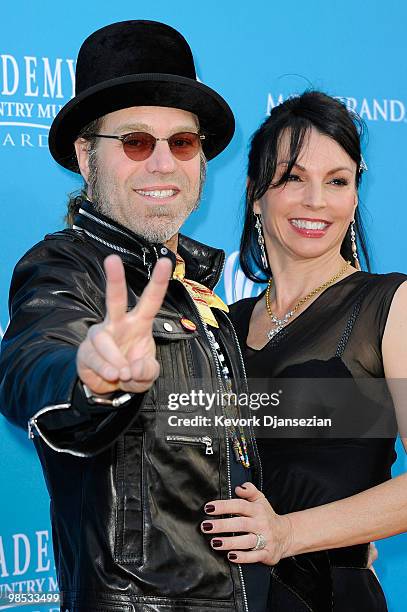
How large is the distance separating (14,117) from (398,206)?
138cm

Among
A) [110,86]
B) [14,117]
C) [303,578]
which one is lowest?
[303,578]

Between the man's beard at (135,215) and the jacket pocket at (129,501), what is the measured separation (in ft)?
1.55

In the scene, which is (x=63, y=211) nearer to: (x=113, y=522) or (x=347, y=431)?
(x=347, y=431)

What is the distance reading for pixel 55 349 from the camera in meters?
1.43

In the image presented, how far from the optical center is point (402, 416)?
2211 mm

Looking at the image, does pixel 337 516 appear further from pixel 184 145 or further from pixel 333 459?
pixel 184 145

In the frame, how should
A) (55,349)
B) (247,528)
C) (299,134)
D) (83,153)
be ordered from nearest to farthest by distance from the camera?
1. (55,349)
2. (247,528)
3. (83,153)
4. (299,134)

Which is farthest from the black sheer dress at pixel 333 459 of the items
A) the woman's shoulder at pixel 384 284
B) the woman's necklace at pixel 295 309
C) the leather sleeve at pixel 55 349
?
the leather sleeve at pixel 55 349

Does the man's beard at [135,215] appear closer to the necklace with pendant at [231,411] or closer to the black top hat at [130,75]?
the black top hat at [130,75]

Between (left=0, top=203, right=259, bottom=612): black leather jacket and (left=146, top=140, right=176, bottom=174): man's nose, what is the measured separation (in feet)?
0.63

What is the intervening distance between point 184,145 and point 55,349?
0.81 meters

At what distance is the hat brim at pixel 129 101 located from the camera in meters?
1.98

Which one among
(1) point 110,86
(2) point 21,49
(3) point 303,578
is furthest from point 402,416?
(2) point 21,49

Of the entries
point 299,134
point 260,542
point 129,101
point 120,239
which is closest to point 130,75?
point 129,101
